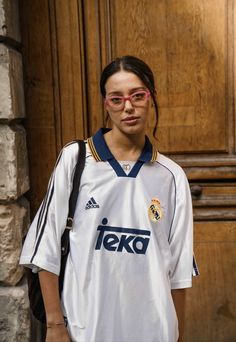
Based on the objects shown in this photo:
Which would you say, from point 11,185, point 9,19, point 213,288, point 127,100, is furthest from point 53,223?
point 213,288

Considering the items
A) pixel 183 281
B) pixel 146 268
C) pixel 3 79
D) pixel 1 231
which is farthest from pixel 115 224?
pixel 3 79

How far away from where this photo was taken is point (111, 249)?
4.37 ft

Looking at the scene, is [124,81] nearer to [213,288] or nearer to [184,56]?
[184,56]

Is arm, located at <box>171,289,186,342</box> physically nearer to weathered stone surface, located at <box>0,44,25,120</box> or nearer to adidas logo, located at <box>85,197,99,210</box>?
adidas logo, located at <box>85,197,99,210</box>

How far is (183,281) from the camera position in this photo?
4.69ft

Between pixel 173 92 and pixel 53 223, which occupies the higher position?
pixel 173 92

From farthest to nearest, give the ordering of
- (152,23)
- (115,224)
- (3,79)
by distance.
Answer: (152,23), (3,79), (115,224)

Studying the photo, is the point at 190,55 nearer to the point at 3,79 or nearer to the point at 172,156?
the point at 172,156

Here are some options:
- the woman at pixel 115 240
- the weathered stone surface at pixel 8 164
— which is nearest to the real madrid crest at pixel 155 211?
the woman at pixel 115 240

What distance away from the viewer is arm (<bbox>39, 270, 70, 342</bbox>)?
134cm

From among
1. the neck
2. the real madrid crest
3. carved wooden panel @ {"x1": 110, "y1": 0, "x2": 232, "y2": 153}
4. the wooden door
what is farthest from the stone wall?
the real madrid crest

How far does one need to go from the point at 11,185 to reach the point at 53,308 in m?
0.64

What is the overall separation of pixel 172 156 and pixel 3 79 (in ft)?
2.56

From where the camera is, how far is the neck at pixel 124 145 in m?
1.42
